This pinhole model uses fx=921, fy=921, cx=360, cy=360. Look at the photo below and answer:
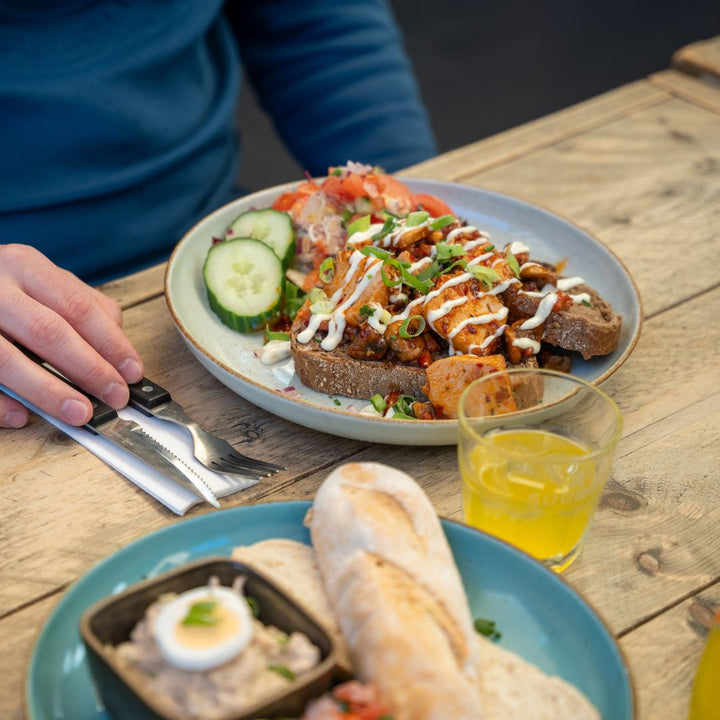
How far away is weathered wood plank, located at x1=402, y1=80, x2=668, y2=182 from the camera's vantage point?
2582 millimetres

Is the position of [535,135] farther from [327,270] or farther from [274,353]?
[274,353]

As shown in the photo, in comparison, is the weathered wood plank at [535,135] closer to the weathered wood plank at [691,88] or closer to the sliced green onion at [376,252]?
the weathered wood plank at [691,88]

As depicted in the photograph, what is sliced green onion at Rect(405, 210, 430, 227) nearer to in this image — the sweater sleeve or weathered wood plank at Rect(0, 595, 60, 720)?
weathered wood plank at Rect(0, 595, 60, 720)

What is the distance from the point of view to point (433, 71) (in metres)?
5.93

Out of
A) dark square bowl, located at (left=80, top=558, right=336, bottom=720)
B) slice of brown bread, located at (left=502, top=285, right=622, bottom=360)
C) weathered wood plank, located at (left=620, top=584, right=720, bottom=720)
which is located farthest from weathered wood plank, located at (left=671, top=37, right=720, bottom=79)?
dark square bowl, located at (left=80, top=558, right=336, bottom=720)

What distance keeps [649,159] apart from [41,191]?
1.66 m

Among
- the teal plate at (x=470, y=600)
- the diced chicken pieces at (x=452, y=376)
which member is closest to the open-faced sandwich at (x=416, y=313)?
the diced chicken pieces at (x=452, y=376)

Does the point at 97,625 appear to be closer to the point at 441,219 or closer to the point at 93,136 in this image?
the point at 441,219

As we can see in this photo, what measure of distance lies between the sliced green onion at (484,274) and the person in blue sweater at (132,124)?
0.66 meters

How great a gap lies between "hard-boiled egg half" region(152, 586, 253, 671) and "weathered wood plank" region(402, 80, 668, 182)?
1734 mm

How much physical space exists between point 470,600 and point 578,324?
27.5 inches

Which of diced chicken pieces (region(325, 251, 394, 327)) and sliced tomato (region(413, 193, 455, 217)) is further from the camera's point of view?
sliced tomato (region(413, 193, 455, 217))

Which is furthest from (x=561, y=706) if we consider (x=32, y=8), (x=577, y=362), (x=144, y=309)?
(x=32, y=8)

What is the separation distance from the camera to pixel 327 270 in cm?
193
